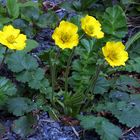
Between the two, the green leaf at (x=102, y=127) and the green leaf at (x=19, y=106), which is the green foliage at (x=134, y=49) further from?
the green leaf at (x=19, y=106)

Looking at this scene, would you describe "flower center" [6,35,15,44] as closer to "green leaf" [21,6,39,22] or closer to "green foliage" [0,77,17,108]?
"green foliage" [0,77,17,108]

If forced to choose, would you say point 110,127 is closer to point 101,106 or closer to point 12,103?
point 101,106

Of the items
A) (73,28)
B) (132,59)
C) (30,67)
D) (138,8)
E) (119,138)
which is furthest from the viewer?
(138,8)

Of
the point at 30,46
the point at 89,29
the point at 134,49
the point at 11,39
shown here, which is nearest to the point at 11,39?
the point at 11,39

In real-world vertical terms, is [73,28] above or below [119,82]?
above

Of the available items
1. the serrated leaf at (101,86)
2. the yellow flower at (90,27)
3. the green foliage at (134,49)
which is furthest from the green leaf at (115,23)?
the yellow flower at (90,27)

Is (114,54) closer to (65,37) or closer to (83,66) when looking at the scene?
(65,37)

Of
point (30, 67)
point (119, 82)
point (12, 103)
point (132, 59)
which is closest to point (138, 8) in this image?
point (132, 59)

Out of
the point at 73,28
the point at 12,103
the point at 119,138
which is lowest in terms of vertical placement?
the point at 119,138
